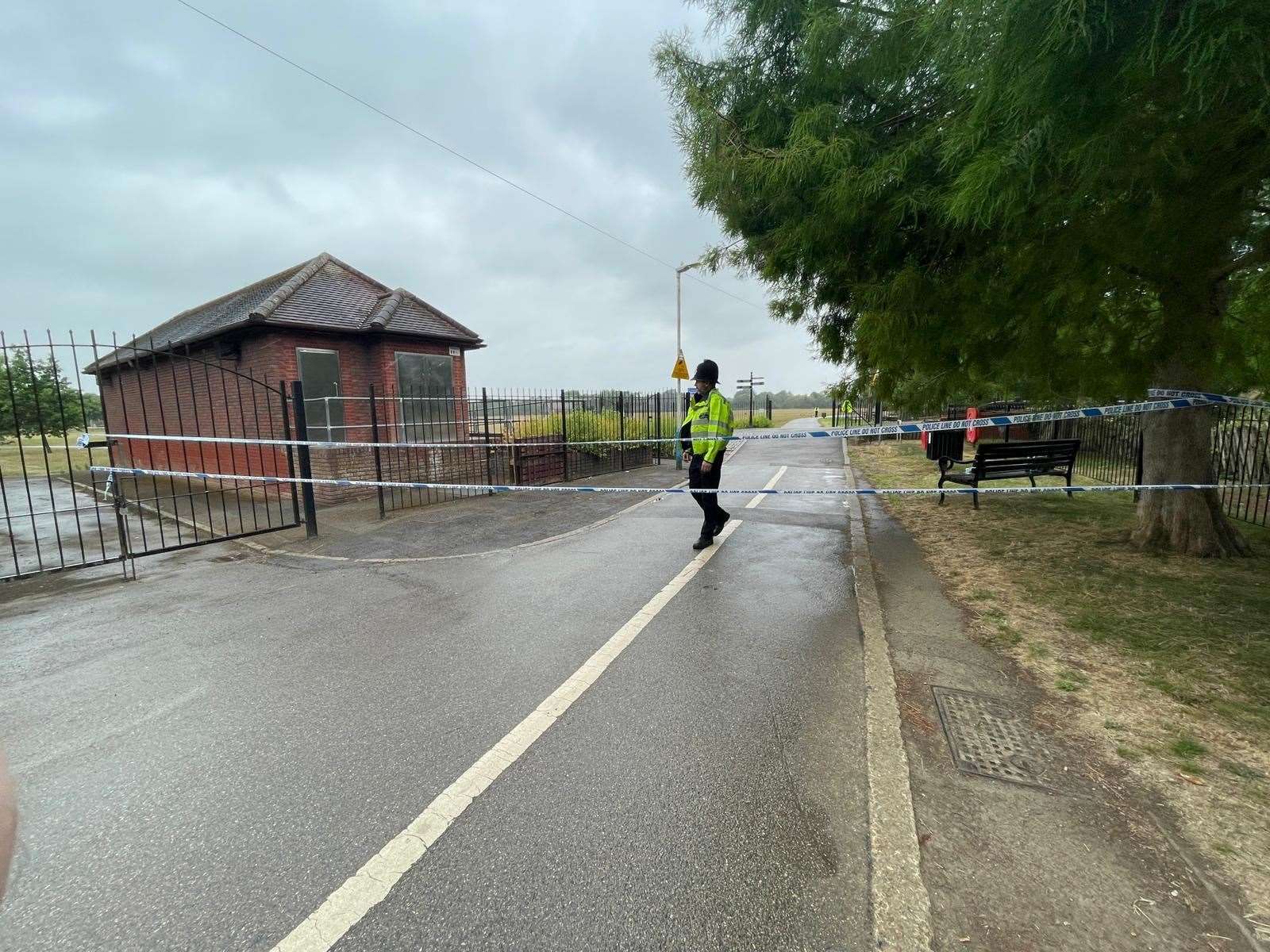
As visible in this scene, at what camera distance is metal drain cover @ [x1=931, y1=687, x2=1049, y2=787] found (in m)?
2.62

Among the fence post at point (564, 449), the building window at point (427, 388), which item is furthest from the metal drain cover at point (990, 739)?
the building window at point (427, 388)

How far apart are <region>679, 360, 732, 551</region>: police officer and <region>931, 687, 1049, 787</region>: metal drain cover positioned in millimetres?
3598

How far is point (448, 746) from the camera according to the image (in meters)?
2.88

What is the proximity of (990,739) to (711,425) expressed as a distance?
13.7 feet

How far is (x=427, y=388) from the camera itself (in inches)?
546

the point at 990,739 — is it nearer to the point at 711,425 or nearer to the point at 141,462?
the point at 711,425

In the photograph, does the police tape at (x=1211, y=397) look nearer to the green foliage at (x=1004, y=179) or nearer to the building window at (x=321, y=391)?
the green foliage at (x=1004, y=179)

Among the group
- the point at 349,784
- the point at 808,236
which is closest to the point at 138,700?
the point at 349,784

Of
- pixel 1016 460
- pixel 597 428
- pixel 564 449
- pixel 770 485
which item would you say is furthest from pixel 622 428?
pixel 1016 460

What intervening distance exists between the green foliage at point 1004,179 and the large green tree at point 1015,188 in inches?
0.6

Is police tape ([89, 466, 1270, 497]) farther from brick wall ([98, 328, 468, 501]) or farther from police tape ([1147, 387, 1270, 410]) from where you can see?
brick wall ([98, 328, 468, 501])

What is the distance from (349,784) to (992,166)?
439 centimetres

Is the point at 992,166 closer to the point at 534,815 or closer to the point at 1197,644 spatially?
the point at 1197,644

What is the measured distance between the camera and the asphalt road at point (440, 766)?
1959 mm
